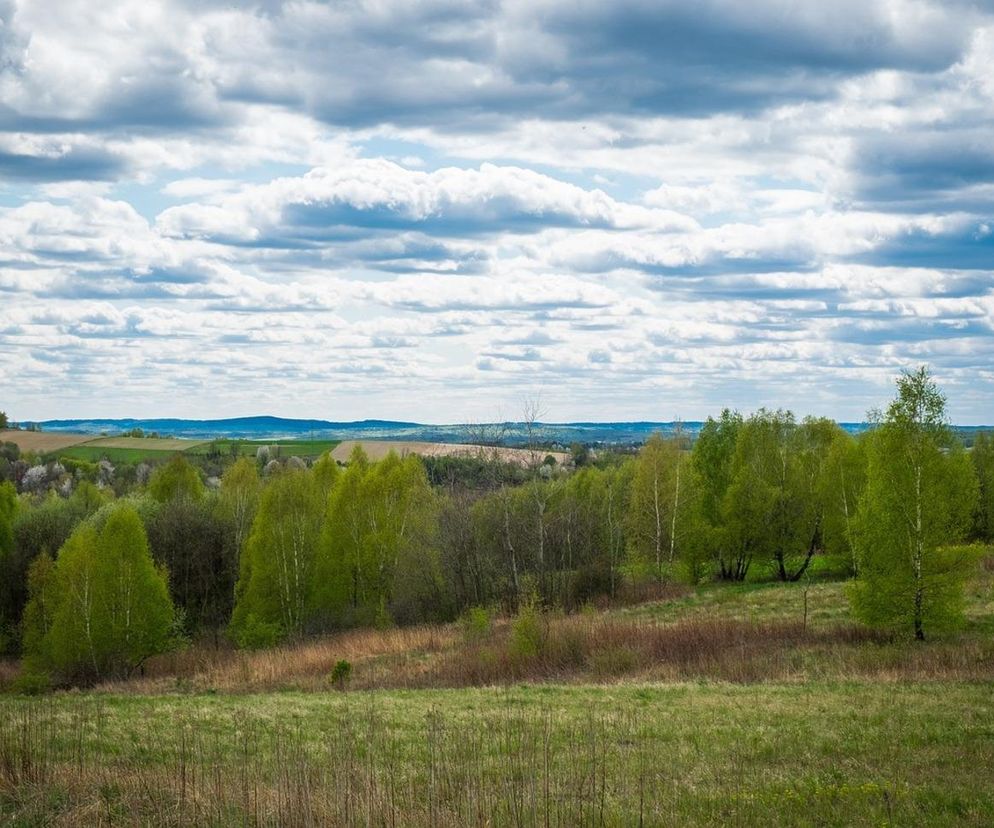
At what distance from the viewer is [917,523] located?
28859mm

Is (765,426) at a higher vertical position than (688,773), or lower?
higher

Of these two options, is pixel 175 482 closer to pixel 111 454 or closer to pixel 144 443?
pixel 111 454

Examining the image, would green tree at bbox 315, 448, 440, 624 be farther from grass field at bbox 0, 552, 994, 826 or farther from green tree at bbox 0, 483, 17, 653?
green tree at bbox 0, 483, 17, 653

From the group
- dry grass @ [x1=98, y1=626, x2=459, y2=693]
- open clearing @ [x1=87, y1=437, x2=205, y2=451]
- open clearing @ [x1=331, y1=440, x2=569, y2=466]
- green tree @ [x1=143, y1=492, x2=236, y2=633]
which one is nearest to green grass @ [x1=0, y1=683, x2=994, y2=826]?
dry grass @ [x1=98, y1=626, x2=459, y2=693]

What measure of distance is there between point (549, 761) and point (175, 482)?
220 ft

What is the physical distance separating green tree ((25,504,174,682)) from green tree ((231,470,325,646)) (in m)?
7.67

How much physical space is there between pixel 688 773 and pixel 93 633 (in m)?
37.0

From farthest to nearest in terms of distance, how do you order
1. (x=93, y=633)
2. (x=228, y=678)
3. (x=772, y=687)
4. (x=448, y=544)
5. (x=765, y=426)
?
(x=765, y=426) → (x=448, y=544) → (x=93, y=633) → (x=228, y=678) → (x=772, y=687)

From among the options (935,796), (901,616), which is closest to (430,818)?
(935,796)

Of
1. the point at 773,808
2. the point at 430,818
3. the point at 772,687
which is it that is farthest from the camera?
the point at 772,687

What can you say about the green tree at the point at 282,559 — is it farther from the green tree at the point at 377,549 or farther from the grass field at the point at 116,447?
the grass field at the point at 116,447

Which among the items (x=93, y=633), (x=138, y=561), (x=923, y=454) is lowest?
(x=93, y=633)

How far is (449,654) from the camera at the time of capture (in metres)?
33.0

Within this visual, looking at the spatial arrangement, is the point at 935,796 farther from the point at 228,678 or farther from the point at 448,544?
the point at 448,544
